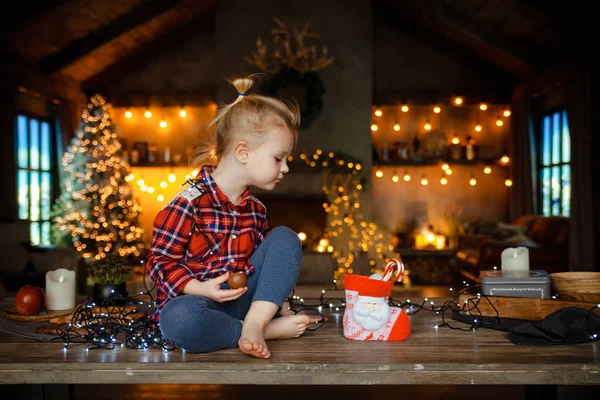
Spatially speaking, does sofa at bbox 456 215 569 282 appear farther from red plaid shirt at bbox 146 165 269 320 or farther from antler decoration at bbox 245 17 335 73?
red plaid shirt at bbox 146 165 269 320

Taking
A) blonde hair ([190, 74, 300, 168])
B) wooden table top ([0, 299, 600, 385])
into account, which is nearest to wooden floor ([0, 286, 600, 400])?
wooden table top ([0, 299, 600, 385])

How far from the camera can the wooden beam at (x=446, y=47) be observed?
21.3ft

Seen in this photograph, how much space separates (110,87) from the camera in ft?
22.7

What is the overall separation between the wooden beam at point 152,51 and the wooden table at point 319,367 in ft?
18.8

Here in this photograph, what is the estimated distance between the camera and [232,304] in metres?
1.65

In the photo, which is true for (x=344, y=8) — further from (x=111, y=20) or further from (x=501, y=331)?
(x=501, y=331)

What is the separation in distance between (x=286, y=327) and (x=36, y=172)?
5.03 meters

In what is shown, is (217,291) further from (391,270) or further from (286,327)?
(391,270)

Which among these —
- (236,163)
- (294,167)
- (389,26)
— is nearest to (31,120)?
(294,167)

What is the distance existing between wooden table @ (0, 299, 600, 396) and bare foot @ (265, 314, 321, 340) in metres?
0.12

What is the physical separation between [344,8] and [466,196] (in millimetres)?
2687

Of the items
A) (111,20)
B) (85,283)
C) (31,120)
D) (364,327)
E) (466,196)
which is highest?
(111,20)

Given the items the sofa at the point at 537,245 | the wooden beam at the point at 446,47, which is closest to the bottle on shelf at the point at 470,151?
the wooden beam at the point at 446,47

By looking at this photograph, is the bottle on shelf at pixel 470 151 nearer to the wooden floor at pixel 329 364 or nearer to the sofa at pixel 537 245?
the sofa at pixel 537 245
